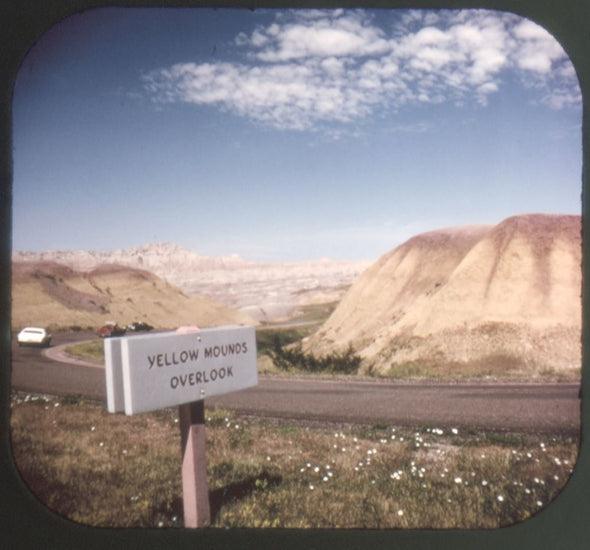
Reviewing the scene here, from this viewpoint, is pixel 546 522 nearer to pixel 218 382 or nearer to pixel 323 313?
pixel 218 382

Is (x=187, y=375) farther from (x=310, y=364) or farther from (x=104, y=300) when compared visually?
(x=104, y=300)

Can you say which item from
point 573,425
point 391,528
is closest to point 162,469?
point 391,528

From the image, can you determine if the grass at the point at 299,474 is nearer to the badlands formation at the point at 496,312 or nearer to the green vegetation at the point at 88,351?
the badlands formation at the point at 496,312

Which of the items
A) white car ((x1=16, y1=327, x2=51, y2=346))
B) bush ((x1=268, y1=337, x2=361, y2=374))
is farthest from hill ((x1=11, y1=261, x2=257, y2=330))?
bush ((x1=268, y1=337, x2=361, y2=374))

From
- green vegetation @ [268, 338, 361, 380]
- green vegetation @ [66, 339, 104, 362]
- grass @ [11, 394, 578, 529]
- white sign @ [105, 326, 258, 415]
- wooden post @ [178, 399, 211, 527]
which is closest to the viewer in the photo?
white sign @ [105, 326, 258, 415]

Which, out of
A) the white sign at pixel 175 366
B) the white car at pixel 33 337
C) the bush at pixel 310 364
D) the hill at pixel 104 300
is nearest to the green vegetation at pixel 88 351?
the white car at pixel 33 337

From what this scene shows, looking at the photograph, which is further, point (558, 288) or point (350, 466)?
point (558, 288)

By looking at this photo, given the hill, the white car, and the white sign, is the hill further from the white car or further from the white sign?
the white sign
